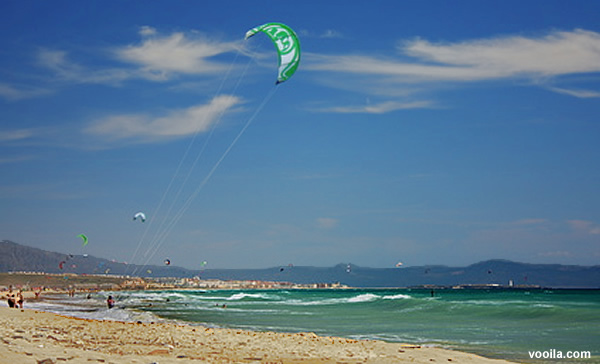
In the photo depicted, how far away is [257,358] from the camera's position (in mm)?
13352

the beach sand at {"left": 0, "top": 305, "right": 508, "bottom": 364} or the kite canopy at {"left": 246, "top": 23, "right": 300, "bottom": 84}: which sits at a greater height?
the kite canopy at {"left": 246, "top": 23, "right": 300, "bottom": 84}

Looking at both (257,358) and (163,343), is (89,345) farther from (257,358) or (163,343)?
(257,358)

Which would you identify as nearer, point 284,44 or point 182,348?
point 182,348

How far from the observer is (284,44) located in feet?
57.2

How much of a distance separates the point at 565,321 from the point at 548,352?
1183 cm

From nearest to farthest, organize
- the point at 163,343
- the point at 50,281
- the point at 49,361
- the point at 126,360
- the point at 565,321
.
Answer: the point at 49,361 < the point at 126,360 < the point at 163,343 < the point at 565,321 < the point at 50,281

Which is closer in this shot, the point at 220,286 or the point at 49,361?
the point at 49,361

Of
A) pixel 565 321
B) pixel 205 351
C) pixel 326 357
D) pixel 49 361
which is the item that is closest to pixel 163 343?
pixel 205 351

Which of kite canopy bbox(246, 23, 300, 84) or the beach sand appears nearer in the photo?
the beach sand

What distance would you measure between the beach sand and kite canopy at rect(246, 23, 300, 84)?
6.90 metres

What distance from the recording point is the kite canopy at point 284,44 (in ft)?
56.5

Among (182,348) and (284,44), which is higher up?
(284,44)

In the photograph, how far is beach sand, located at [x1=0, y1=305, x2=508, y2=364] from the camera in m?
11.0

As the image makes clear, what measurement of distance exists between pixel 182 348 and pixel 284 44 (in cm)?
822
